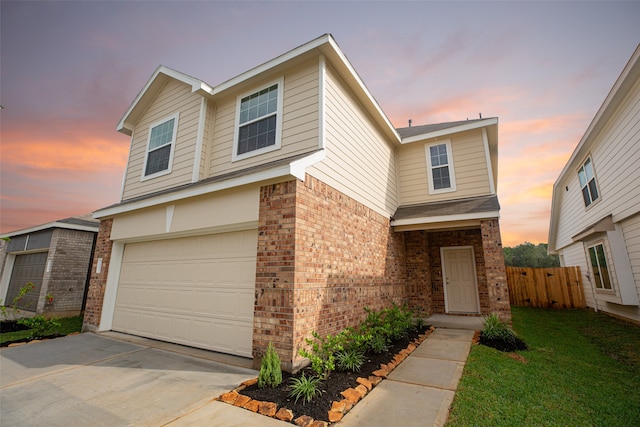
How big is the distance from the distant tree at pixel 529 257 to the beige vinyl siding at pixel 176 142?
5630 centimetres

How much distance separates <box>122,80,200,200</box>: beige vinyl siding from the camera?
7363 millimetres

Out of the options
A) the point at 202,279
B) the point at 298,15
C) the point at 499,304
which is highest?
the point at 298,15

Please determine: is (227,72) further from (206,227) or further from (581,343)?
(581,343)

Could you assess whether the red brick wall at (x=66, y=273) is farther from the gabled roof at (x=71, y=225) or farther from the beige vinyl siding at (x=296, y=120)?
the beige vinyl siding at (x=296, y=120)

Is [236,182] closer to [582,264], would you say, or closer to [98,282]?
[98,282]

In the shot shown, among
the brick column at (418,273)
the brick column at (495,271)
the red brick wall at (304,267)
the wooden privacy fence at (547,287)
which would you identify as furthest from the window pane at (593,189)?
the red brick wall at (304,267)

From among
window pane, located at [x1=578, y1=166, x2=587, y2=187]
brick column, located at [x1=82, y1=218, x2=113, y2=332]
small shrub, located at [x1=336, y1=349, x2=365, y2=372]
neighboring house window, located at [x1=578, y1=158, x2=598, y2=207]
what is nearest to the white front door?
neighboring house window, located at [x1=578, y1=158, x2=598, y2=207]

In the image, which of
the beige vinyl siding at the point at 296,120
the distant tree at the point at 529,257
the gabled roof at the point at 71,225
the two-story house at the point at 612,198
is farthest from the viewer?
the distant tree at the point at 529,257

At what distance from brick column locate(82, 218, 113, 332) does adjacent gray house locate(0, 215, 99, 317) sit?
3795 millimetres

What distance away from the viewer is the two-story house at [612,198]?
290 inches

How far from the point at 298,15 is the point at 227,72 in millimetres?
2316

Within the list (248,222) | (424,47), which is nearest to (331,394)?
(248,222)

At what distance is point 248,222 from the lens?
201 inches

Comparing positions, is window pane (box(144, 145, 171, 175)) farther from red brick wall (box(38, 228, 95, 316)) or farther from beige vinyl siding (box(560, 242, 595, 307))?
beige vinyl siding (box(560, 242, 595, 307))
